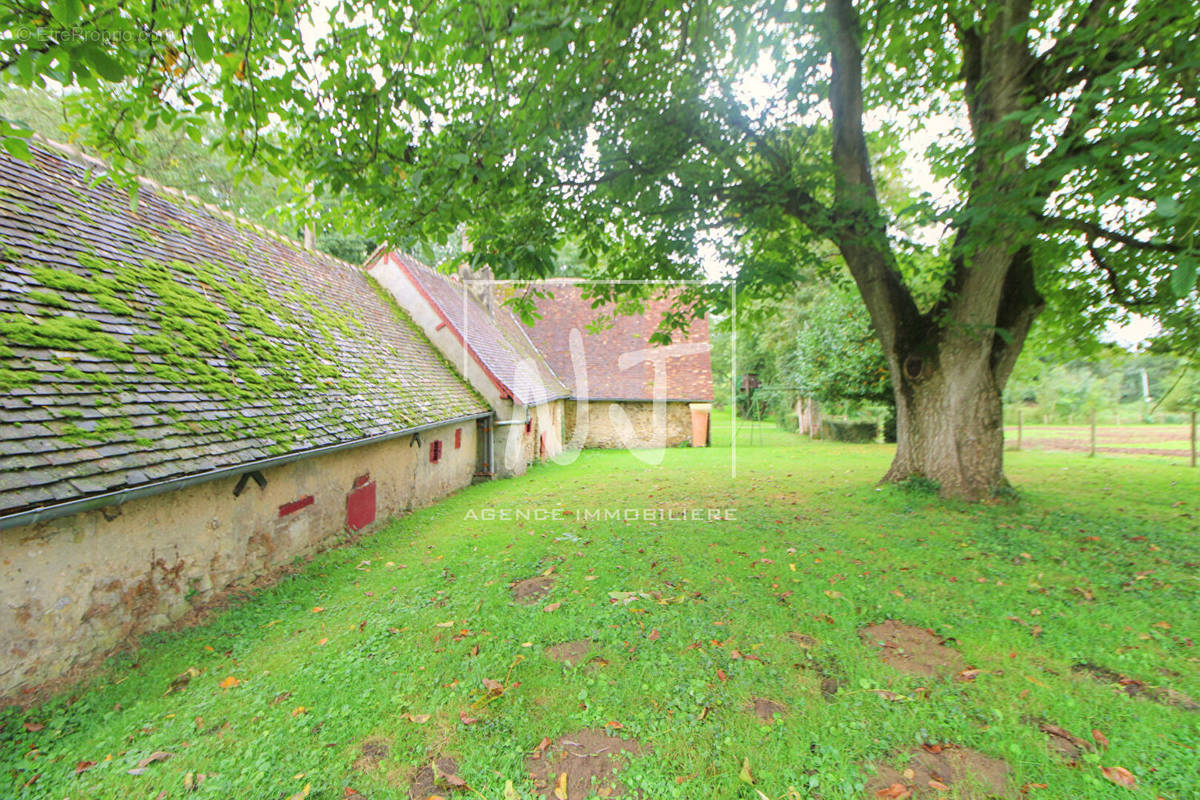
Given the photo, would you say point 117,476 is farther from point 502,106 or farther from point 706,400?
point 706,400

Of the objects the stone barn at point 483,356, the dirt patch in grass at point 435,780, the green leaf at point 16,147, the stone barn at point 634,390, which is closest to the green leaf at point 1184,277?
the dirt patch in grass at point 435,780

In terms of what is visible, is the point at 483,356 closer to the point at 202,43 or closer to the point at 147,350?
the point at 147,350

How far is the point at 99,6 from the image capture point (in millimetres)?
3311

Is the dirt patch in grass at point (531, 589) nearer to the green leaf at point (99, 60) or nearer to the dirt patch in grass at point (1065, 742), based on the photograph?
the dirt patch in grass at point (1065, 742)

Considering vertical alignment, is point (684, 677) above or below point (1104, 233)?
below

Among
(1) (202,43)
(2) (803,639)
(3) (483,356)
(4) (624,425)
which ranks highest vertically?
(1) (202,43)

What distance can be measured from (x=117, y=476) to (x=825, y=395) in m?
22.1

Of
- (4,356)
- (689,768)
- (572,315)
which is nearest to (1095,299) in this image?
(689,768)

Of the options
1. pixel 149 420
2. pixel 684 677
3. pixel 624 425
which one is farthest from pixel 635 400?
pixel 684 677

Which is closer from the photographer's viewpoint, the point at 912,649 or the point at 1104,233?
the point at 912,649

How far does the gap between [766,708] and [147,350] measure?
666cm

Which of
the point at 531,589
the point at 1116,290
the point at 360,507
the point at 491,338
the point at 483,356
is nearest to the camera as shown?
the point at 531,589

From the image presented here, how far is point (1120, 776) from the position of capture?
2.49m

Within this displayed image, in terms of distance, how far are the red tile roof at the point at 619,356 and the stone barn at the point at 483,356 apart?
13.6 feet
